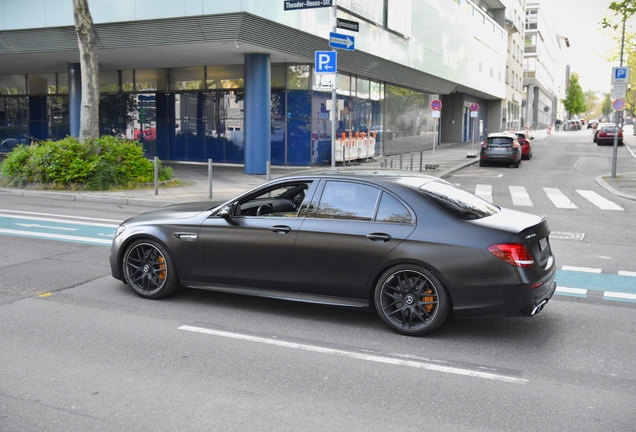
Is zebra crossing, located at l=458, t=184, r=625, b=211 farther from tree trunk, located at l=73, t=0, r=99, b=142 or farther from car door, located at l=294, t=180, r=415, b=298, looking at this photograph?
car door, located at l=294, t=180, r=415, b=298

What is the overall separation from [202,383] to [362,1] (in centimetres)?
2558

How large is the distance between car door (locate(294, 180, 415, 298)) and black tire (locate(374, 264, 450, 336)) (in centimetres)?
20

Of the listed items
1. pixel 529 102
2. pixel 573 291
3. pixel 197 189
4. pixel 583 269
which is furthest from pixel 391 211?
pixel 529 102


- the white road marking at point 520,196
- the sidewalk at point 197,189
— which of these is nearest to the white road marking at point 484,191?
the white road marking at point 520,196

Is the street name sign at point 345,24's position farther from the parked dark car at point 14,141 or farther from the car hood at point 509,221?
the parked dark car at point 14,141

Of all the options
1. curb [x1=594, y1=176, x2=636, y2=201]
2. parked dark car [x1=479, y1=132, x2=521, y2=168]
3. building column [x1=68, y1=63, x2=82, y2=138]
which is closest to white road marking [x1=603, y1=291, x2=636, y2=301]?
curb [x1=594, y1=176, x2=636, y2=201]

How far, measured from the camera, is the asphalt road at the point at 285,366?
4383mm

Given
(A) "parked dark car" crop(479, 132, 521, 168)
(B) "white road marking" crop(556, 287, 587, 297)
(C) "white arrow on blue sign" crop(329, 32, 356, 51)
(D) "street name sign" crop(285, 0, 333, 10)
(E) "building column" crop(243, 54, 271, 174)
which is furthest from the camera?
(A) "parked dark car" crop(479, 132, 521, 168)

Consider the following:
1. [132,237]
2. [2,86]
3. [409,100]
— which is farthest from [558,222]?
[2,86]

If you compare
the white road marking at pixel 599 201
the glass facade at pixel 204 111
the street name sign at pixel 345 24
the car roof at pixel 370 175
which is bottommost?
the white road marking at pixel 599 201

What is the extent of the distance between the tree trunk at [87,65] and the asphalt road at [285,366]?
37.7 feet

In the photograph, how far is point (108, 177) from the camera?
18250mm

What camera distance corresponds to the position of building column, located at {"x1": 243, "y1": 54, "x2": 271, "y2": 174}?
23.9 meters

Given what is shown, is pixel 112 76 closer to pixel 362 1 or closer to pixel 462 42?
pixel 362 1
